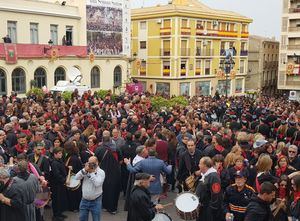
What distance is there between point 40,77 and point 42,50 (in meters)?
2.23

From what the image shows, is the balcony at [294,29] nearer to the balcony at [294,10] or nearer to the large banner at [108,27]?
the balcony at [294,10]

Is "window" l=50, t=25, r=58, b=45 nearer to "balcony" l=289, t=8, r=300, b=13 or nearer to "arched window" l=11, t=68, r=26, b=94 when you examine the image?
"arched window" l=11, t=68, r=26, b=94

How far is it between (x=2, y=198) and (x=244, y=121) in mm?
11050

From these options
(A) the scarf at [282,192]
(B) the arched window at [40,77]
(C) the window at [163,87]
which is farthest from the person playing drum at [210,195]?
(C) the window at [163,87]

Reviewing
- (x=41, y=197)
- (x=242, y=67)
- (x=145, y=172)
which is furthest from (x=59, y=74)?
(x=242, y=67)

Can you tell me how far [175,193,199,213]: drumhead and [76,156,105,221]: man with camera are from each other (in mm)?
1580

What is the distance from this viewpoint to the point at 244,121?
50.0 feet

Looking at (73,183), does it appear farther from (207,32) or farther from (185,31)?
(207,32)

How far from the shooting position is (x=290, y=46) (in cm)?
5041

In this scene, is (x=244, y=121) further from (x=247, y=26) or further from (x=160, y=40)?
(x=247, y=26)

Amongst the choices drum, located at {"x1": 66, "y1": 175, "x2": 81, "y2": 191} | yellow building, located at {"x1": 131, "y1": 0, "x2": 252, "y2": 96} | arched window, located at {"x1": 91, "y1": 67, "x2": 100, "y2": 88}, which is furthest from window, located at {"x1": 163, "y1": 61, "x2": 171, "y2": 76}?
drum, located at {"x1": 66, "y1": 175, "x2": 81, "y2": 191}

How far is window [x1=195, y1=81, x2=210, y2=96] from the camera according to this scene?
48719 mm

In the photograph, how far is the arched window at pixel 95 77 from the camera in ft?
119

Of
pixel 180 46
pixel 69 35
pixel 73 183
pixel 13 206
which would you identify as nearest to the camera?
pixel 13 206
